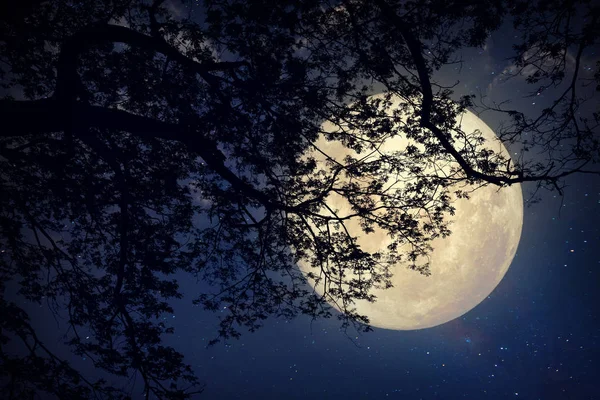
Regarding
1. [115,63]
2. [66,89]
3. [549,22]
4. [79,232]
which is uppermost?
[115,63]

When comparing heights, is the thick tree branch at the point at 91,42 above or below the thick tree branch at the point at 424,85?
above

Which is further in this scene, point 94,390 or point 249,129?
point 249,129

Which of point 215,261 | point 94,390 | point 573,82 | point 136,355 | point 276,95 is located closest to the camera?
point 573,82

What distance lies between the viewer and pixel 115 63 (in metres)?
5.95

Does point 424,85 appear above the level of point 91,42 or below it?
below

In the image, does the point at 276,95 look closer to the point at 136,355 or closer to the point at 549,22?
the point at 549,22

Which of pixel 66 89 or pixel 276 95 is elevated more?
pixel 276 95

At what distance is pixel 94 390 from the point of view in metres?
4.69

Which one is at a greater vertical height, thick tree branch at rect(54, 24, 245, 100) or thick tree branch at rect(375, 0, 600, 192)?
thick tree branch at rect(54, 24, 245, 100)

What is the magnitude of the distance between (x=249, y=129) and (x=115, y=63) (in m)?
2.87

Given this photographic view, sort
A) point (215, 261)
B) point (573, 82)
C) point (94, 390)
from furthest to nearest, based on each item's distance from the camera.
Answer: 1. point (215, 261)
2. point (94, 390)
3. point (573, 82)

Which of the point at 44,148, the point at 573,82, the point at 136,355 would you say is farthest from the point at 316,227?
the point at 44,148

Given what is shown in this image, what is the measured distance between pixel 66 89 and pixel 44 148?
1.68 meters

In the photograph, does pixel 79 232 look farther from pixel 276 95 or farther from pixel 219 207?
pixel 276 95
